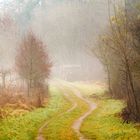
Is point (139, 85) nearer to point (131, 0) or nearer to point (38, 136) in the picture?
point (131, 0)

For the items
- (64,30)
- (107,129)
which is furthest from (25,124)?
(64,30)

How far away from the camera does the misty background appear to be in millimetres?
104688

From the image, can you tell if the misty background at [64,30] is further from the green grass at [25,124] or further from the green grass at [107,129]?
the green grass at [107,129]

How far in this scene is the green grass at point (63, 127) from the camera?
86.6ft

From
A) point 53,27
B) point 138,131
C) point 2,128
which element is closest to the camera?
point 138,131

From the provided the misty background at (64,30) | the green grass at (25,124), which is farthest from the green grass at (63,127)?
the misty background at (64,30)

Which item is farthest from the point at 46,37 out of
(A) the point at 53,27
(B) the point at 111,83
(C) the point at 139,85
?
(C) the point at 139,85

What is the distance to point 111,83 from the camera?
202 ft

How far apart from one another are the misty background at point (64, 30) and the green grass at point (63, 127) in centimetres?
5844

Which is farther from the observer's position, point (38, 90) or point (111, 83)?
point (111, 83)

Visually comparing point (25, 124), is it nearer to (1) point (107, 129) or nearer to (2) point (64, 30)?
(1) point (107, 129)

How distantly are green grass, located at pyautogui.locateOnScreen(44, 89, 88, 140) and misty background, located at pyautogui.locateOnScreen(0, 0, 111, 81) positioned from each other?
58.4 m

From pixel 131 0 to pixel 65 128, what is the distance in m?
12.6

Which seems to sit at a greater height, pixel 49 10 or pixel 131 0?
pixel 49 10
